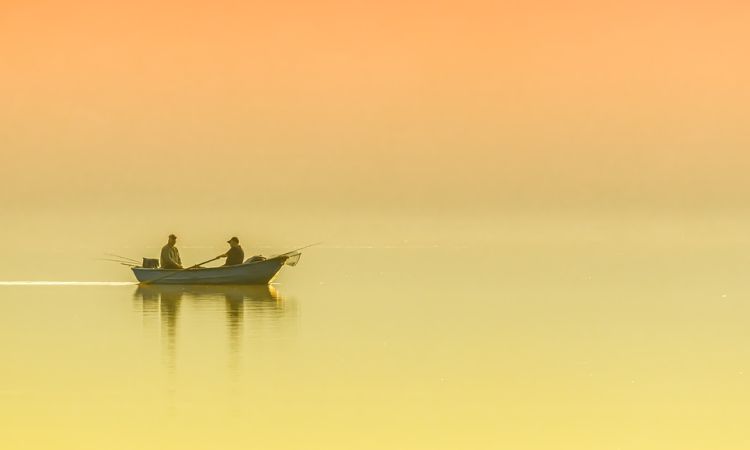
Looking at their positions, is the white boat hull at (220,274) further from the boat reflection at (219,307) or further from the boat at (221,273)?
the boat reflection at (219,307)

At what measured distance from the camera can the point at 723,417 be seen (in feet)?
55.2

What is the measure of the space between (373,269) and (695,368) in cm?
4539

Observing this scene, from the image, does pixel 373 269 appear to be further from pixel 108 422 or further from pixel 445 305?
pixel 108 422

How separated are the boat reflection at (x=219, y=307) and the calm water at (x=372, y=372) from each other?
4.4 inches

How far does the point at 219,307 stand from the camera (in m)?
34.1

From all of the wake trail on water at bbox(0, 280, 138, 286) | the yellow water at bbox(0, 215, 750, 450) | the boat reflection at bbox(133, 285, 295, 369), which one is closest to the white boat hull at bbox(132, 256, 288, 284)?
the boat reflection at bbox(133, 285, 295, 369)

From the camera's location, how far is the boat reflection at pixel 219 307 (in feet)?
88.2

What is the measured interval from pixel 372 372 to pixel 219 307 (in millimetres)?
13755

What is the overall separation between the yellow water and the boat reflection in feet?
0.30

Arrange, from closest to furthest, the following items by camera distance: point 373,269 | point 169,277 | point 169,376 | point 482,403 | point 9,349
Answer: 1. point 482,403
2. point 169,376
3. point 9,349
4. point 169,277
5. point 373,269

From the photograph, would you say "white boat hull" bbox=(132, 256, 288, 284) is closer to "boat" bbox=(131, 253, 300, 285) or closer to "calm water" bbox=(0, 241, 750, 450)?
"boat" bbox=(131, 253, 300, 285)

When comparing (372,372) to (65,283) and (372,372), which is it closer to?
(372,372)

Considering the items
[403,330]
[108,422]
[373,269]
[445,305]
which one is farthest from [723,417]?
[373,269]

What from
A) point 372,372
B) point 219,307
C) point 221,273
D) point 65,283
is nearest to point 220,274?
point 221,273
